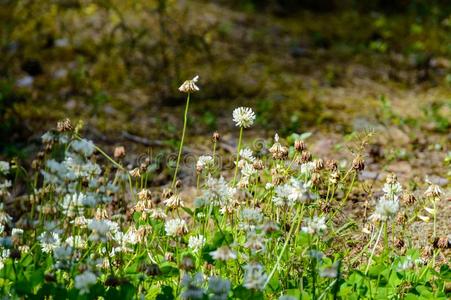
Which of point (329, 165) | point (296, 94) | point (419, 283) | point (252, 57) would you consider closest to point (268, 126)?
point (296, 94)

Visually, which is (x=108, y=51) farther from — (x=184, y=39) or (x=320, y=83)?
(x=320, y=83)

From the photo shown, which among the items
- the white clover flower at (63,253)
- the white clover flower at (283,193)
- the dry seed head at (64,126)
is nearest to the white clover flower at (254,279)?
the white clover flower at (283,193)

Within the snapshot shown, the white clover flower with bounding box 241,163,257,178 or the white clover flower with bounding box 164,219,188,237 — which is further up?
the white clover flower with bounding box 241,163,257,178

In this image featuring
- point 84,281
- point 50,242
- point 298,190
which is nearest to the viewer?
point 84,281

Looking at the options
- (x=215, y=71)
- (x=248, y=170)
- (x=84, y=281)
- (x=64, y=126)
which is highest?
(x=64, y=126)

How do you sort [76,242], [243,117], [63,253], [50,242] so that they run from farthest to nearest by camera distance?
[243,117]
[76,242]
[50,242]
[63,253]

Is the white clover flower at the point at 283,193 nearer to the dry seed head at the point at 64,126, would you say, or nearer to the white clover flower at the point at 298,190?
the white clover flower at the point at 298,190

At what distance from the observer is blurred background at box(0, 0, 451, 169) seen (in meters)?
4.98

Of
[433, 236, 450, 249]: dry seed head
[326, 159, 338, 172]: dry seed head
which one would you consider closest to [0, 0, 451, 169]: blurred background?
[326, 159, 338, 172]: dry seed head

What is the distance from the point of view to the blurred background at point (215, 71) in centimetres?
498

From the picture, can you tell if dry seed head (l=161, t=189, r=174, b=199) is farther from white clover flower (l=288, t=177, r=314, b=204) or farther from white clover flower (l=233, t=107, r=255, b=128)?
white clover flower (l=288, t=177, r=314, b=204)

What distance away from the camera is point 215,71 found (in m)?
6.01

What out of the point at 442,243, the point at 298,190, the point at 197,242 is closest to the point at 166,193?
the point at 197,242

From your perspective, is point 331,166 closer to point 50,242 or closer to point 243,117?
point 243,117
